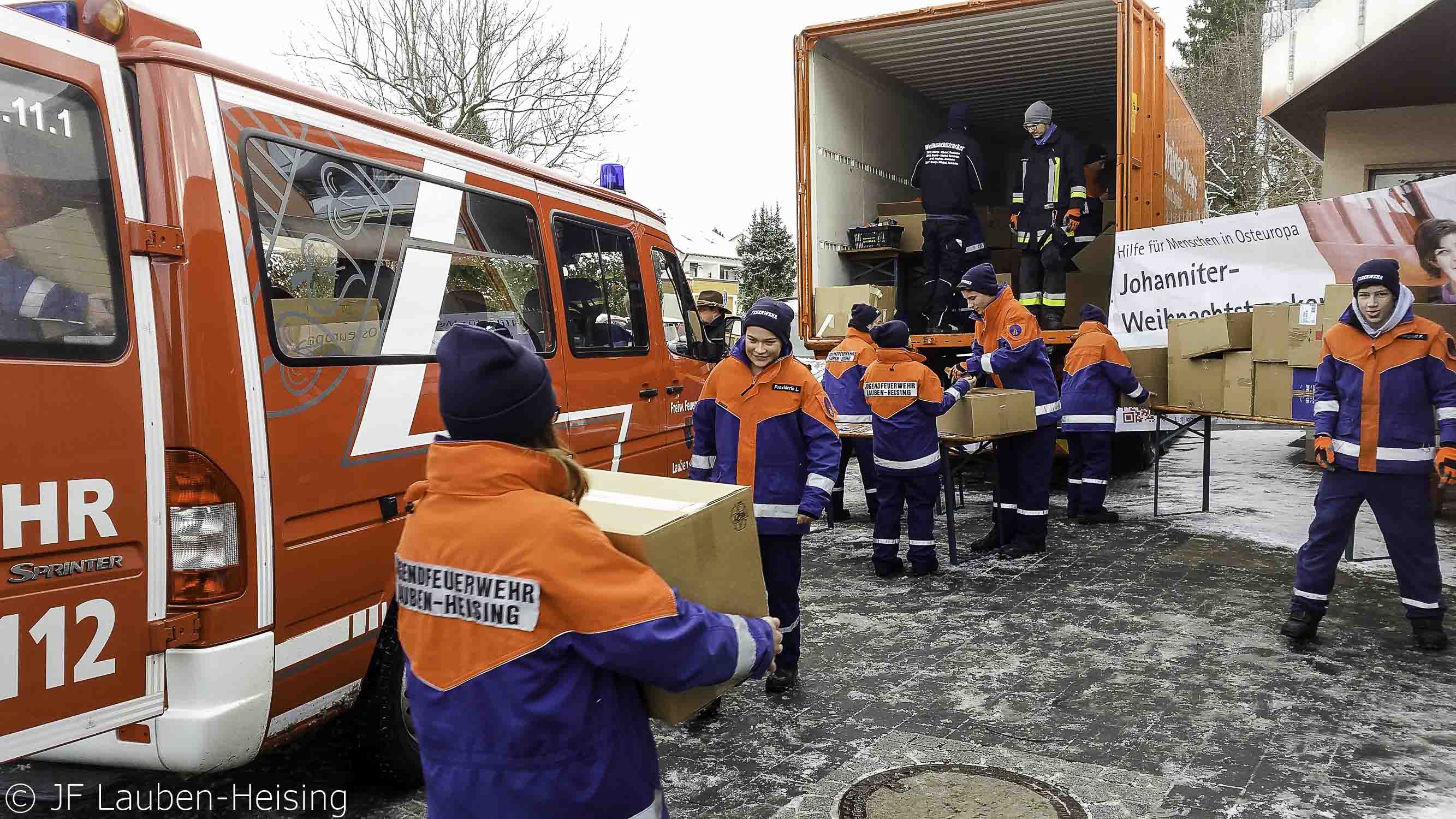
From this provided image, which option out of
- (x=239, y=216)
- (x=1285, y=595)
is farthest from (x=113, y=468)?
(x=1285, y=595)

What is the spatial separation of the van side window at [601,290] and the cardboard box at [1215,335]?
4365 mm

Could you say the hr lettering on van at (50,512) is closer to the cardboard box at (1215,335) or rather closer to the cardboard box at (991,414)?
the cardboard box at (991,414)

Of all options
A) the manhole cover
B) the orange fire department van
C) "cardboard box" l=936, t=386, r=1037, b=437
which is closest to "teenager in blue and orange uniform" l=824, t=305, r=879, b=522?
"cardboard box" l=936, t=386, r=1037, b=437

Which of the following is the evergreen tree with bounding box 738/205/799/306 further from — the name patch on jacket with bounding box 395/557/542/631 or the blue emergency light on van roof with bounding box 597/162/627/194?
Answer: the name patch on jacket with bounding box 395/557/542/631

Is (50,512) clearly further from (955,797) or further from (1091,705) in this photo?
(1091,705)

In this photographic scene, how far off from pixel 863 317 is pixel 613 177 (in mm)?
2330

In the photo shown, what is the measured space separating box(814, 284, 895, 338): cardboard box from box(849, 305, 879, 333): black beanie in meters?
1.77

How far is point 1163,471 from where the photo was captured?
1109 cm

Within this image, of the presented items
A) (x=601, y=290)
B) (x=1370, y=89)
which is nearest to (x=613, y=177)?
(x=601, y=290)

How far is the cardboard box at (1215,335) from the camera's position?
7.12 metres

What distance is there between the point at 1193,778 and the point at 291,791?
10.7 feet

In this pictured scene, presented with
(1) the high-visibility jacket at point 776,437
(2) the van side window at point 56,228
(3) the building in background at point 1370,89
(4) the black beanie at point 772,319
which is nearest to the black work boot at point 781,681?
(1) the high-visibility jacket at point 776,437

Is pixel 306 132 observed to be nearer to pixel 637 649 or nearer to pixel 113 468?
pixel 113 468

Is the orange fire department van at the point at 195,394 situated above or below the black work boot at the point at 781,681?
above
